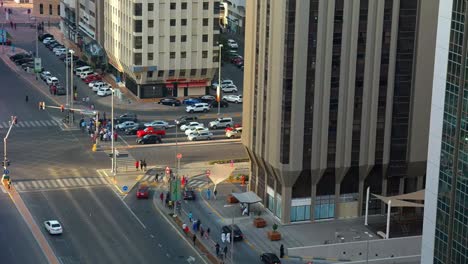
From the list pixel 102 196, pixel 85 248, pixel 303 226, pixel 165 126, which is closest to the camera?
pixel 85 248

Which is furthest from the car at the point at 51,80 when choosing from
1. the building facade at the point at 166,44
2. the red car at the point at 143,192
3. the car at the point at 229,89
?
the red car at the point at 143,192

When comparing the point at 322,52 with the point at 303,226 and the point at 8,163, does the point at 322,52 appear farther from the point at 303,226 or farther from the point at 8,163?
the point at 8,163

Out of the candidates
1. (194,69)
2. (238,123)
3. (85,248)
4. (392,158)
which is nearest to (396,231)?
(392,158)

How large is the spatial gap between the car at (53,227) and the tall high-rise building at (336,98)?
23.8 m

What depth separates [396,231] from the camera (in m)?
125

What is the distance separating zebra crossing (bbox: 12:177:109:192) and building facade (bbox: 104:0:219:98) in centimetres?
3954

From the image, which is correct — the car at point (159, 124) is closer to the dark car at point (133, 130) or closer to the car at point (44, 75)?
the dark car at point (133, 130)

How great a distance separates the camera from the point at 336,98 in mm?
125750

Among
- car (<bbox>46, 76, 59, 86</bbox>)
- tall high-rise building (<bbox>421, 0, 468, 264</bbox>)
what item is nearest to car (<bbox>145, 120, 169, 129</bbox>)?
car (<bbox>46, 76, 59, 86</bbox>)

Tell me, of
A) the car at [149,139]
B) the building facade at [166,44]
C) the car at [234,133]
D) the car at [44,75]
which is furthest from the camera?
the car at [44,75]

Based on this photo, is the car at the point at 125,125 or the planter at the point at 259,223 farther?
the car at the point at 125,125

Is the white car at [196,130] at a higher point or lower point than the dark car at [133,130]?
higher

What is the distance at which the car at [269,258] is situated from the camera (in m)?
117

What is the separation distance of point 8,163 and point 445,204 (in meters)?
73.0
